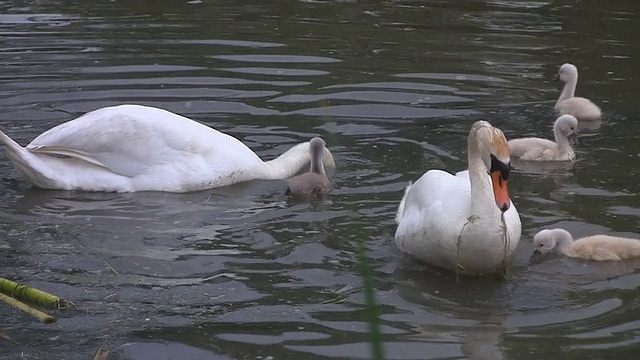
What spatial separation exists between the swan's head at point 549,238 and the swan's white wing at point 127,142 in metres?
2.64

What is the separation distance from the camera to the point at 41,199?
27.3ft

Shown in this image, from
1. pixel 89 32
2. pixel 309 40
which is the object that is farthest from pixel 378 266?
pixel 89 32

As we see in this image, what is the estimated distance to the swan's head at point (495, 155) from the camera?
6.44m

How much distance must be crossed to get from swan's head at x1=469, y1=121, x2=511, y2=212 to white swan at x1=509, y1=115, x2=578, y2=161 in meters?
2.31

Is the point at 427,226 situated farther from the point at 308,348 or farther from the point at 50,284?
the point at 50,284

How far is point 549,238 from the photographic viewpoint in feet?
22.8

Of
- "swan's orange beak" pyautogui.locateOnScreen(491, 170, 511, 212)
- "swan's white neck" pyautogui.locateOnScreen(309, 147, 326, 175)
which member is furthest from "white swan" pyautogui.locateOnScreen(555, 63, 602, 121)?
"swan's orange beak" pyautogui.locateOnScreen(491, 170, 511, 212)

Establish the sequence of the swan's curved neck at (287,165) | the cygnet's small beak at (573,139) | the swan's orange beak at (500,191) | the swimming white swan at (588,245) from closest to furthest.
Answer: the swan's orange beak at (500,191) < the swimming white swan at (588,245) < the swan's curved neck at (287,165) < the cygnet's small beak at (573,139)

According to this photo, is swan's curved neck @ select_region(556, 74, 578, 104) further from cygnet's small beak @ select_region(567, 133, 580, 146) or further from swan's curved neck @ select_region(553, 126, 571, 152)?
swan's curved neck @ select_region(553, 126, 571, 152)

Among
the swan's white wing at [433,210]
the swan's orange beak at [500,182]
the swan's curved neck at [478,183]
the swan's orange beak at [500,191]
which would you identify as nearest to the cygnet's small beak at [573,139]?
the swan's white wing at [433,210]

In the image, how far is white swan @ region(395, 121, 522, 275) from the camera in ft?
21.6

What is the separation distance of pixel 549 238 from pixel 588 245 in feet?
0.72

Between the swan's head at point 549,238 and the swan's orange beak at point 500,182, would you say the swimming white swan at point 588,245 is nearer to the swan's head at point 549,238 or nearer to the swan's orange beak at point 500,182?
the swan's head at point 549,238

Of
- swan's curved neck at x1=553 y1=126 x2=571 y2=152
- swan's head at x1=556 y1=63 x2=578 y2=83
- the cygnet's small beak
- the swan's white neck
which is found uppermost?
swan's head at x1=556 y1=63 x2=578 y2=83
